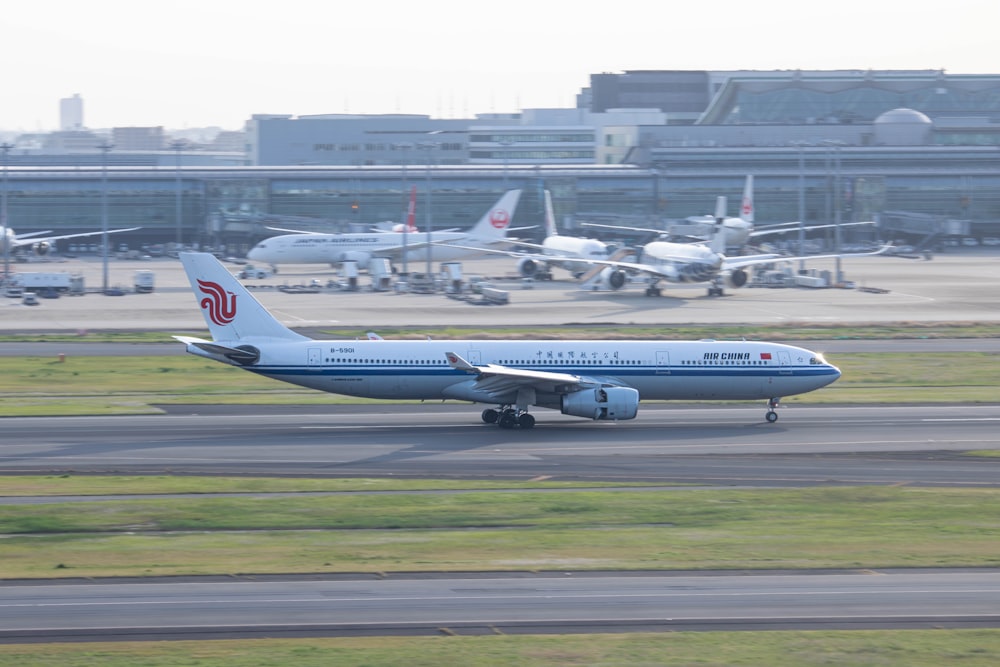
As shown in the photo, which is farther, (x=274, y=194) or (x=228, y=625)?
(x=274, y=194)

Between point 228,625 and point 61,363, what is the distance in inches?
1921

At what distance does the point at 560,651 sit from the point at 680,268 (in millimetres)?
88925

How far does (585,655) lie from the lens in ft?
80.8

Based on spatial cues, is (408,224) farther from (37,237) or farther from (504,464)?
(504,464)

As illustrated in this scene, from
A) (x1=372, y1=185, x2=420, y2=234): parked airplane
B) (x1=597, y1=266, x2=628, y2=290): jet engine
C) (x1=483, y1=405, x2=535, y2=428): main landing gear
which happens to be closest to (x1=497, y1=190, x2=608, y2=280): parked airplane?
(x1=597, y1=266, x2=628, y2=290): jet engine

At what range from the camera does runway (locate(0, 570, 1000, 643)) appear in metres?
26.3

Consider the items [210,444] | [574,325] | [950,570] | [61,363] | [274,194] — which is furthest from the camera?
[274,194]

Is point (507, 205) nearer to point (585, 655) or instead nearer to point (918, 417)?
point (918, 417)

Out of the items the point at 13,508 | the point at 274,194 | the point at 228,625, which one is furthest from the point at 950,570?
the point at 274,194

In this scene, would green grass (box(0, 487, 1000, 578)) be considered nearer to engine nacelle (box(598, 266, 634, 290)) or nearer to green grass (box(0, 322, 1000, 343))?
green grass (box(0, 322, 1000, 343))

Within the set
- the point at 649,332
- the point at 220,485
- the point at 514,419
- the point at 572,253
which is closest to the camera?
the point at 220,485

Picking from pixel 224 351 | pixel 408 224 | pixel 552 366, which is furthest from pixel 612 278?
pixel 224 351

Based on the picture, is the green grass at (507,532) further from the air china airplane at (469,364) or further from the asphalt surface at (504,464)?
the air china airplane at (469,364)

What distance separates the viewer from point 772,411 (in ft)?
186
